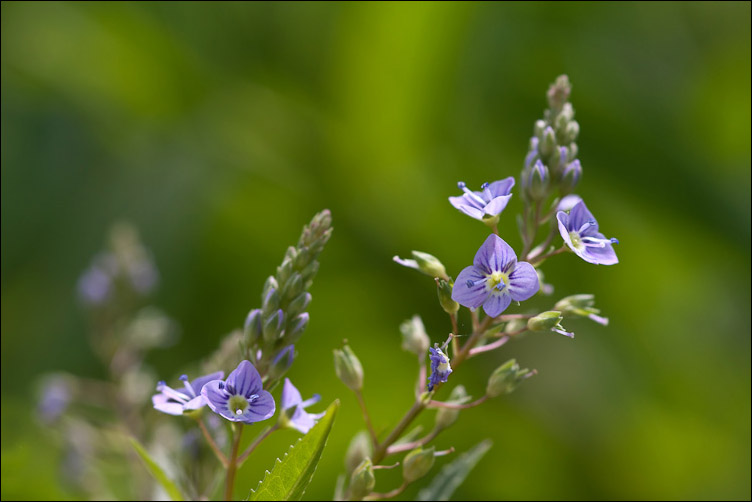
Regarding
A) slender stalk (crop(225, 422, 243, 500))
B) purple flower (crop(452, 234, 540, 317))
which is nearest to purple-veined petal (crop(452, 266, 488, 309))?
purple flower (crop(452, 234, 540, 317))

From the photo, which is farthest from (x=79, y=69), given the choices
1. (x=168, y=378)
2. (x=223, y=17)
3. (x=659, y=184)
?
(x=659, y=184)

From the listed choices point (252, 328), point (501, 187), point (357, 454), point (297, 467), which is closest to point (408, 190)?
point (357, 454)

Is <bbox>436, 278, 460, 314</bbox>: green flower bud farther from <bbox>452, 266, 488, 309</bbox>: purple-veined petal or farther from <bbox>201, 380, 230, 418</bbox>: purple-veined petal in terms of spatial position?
<bbox>201, 380, 230, 418</bbox>: purple-veined petal

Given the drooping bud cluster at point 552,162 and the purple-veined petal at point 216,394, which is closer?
the purple-veined petal at point 216,394

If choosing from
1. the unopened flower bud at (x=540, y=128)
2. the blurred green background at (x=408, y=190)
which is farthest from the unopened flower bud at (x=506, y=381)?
the blurred green background at (x=408, y=190)

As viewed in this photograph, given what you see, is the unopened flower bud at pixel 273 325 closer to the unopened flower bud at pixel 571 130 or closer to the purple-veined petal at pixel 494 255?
the purple-veined petal at pixel 494 255

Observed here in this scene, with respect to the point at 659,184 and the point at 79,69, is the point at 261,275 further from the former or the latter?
the point at 659,184
